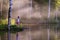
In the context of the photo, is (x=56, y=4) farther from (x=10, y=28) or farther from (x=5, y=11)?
(x=10, y=28)

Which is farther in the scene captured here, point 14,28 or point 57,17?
point 57,17

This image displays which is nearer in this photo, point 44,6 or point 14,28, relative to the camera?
point 14,28

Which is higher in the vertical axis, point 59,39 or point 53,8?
point 53,8

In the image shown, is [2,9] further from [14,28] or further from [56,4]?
[14,28]

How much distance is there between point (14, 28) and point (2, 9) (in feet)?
32.3

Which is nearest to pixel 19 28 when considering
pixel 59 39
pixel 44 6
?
pixel 59 39

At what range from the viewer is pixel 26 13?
98.0 ft

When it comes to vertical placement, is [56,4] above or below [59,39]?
above

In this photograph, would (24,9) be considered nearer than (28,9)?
Yes

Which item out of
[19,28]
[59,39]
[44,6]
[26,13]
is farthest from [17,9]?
[59,39]

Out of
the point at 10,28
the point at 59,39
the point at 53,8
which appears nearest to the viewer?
the point at 59,39

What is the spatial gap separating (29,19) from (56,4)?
4.09 meters

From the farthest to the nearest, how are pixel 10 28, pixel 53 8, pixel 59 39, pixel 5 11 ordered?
pixel 53 8 → pixel 5 11 → pixel 10 28 → pixel 59 39

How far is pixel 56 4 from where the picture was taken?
30.7m
